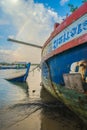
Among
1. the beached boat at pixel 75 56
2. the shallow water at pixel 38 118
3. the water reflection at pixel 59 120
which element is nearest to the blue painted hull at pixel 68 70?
the beached boat at pixel 75 56

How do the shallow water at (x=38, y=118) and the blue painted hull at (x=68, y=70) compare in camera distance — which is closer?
the blue painted hull at (x=68, y=70)

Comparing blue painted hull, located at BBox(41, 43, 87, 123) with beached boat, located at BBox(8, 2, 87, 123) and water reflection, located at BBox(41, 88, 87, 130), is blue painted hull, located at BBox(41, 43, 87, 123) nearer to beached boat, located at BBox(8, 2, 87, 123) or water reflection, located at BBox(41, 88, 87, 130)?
beached boat, located at BBox(8, 2, 87, 123)

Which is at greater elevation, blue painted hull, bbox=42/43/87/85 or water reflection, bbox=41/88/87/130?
blue painted hull, bbox=42/43/87/85

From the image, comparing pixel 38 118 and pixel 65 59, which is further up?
pixel 65 59

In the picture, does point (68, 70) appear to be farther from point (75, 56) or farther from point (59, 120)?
point (59, 120)

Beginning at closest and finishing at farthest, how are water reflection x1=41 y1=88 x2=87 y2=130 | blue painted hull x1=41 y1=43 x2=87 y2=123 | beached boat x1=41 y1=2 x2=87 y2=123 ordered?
beached boat x1=41 y1=2 x2=87 y2=123, blue painted hull x1=41 y1=43 x2=87 y2=123, water reflection x1=41 y1=88 x2=87 y2=130

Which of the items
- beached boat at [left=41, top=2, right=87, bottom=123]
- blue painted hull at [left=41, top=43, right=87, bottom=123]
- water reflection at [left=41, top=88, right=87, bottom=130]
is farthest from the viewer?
water reflection at [left=41, top=88, right=87, bottom=130]

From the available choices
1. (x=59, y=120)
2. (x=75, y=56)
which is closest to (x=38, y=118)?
(x=59, y=120)

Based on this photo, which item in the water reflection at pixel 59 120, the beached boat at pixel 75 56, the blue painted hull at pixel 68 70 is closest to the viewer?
the beached boat at pixel 75 56

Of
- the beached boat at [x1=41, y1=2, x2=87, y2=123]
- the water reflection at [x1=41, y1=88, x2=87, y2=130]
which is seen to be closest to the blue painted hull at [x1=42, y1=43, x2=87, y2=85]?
the beached boat at [x1=41, y1=2, x2=87, y2=123]

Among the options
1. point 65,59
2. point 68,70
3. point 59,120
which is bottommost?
point 59,120

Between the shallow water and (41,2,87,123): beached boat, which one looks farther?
the shallow water

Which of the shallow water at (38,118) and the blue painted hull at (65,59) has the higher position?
the blue painted hull at (65,59)

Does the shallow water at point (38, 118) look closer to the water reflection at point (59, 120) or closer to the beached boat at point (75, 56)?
the water reflection at point (59, 120)
